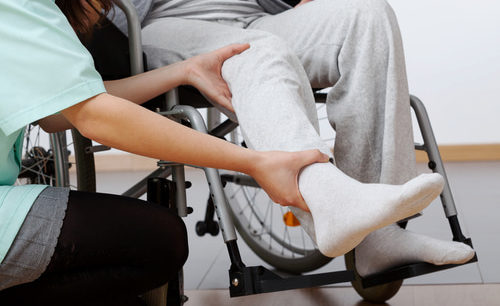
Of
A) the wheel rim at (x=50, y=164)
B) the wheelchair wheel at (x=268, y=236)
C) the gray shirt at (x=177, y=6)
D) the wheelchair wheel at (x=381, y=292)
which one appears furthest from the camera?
the wheelchair wheel at (x=268, y=236)

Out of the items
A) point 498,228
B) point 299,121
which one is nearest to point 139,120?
point 299,121

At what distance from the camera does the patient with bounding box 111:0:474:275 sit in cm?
73

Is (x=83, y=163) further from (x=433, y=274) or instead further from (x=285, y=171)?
(x=433, y=274)

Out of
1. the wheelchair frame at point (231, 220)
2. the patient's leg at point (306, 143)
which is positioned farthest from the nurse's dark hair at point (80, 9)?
the patient's leg at point (306, 143)

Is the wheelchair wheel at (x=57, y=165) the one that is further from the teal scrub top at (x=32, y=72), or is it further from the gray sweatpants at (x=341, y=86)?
the teal scrub top at (x=32, y=72)

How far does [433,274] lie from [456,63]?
2.16 m

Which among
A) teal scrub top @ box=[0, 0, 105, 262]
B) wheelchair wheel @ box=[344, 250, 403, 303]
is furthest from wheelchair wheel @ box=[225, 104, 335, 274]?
teal scrub top @ box=[0, 0, 105, 262]

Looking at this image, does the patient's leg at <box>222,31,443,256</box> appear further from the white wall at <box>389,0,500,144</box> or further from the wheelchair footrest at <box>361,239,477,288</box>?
A: the white wall at <box>389,0,500,144</box>

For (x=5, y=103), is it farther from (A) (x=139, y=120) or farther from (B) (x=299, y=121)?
(B) (x=299, y=121)

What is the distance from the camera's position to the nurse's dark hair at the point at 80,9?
3.11 feet

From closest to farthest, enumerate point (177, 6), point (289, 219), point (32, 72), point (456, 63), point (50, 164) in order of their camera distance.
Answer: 1. point (32, 72)
2. point (177, 6)
3. point (50, 164)
4. point (289, 219)
5. point (456, 63)

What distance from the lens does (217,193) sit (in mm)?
973

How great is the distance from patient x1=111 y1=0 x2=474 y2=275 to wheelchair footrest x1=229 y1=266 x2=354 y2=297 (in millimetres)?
108

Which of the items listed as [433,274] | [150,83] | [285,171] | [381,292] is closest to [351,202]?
[285,171]
